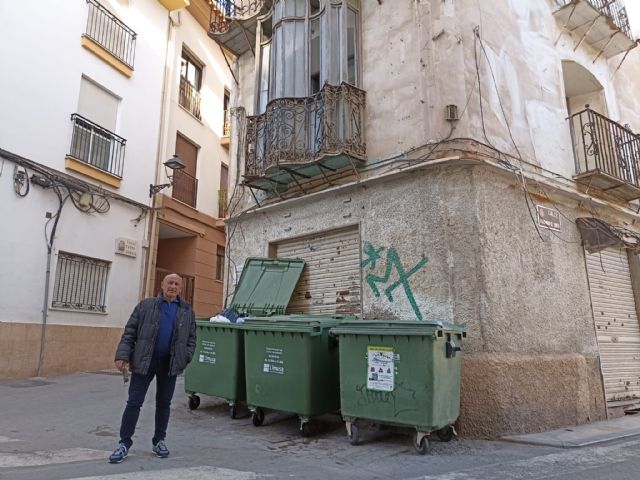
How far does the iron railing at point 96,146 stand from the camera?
10.9 m

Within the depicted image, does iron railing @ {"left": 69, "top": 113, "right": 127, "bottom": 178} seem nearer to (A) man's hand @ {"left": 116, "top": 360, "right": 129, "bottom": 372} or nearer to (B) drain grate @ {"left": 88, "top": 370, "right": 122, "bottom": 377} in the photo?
(B) drain grate @ {"left": 88, "top": 370, "right": 122, "bottom": 377}

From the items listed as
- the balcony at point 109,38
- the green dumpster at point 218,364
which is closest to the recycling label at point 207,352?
the green dumpster at point 218,364

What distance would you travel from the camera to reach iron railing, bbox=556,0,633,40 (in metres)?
8.95

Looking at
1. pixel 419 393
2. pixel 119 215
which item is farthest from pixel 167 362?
pixel 119 215

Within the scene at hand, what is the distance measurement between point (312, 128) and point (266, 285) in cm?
254

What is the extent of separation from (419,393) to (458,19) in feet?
16.5

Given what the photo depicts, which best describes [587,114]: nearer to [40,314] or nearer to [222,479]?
[222,479]

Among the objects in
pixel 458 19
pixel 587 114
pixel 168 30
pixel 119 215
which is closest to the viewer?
pixel 458 19

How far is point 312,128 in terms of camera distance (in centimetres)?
736

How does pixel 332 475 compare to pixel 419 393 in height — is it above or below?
below

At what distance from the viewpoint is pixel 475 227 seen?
592cm

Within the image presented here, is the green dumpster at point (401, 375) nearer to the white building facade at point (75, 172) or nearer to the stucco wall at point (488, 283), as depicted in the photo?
the stucco wall at point (488, 283)

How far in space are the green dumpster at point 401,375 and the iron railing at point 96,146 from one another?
8470 millimetres

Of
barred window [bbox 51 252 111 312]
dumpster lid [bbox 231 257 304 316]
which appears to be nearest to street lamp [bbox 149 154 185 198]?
barred window [bbox 51 252 111 312]
